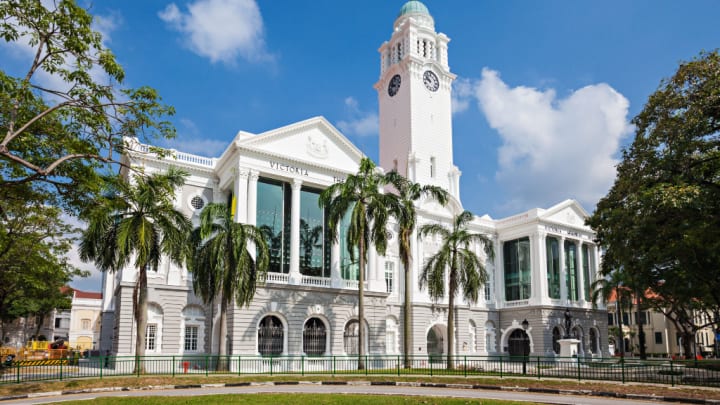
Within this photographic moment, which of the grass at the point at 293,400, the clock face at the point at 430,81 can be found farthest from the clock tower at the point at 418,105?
the grass at the point at 293,400

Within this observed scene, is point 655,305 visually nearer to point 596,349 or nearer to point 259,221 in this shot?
point 596,349

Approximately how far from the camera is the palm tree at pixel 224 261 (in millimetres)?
29578

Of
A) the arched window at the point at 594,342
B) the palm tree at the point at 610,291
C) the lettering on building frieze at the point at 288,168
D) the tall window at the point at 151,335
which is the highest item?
the lettering on building frieze at the point at 288,168

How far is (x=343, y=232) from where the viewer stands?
40906 millimetres

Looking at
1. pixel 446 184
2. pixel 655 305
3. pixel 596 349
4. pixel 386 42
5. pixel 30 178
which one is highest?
pixel 386 42

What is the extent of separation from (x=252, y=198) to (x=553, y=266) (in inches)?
1279

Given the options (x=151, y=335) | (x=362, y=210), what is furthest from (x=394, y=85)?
(x=151, y=335)

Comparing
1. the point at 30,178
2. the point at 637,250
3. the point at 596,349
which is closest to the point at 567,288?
the point at 596,349

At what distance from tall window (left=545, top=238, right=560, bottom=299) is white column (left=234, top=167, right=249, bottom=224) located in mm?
31977

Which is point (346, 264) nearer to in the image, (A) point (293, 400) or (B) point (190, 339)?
(B) point (190, 339)

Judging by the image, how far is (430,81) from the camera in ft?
194

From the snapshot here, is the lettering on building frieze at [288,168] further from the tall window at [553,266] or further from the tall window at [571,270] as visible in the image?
the tall window at [571,270]

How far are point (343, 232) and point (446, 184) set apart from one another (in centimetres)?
1980

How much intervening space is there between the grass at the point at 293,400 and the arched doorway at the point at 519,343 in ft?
124
